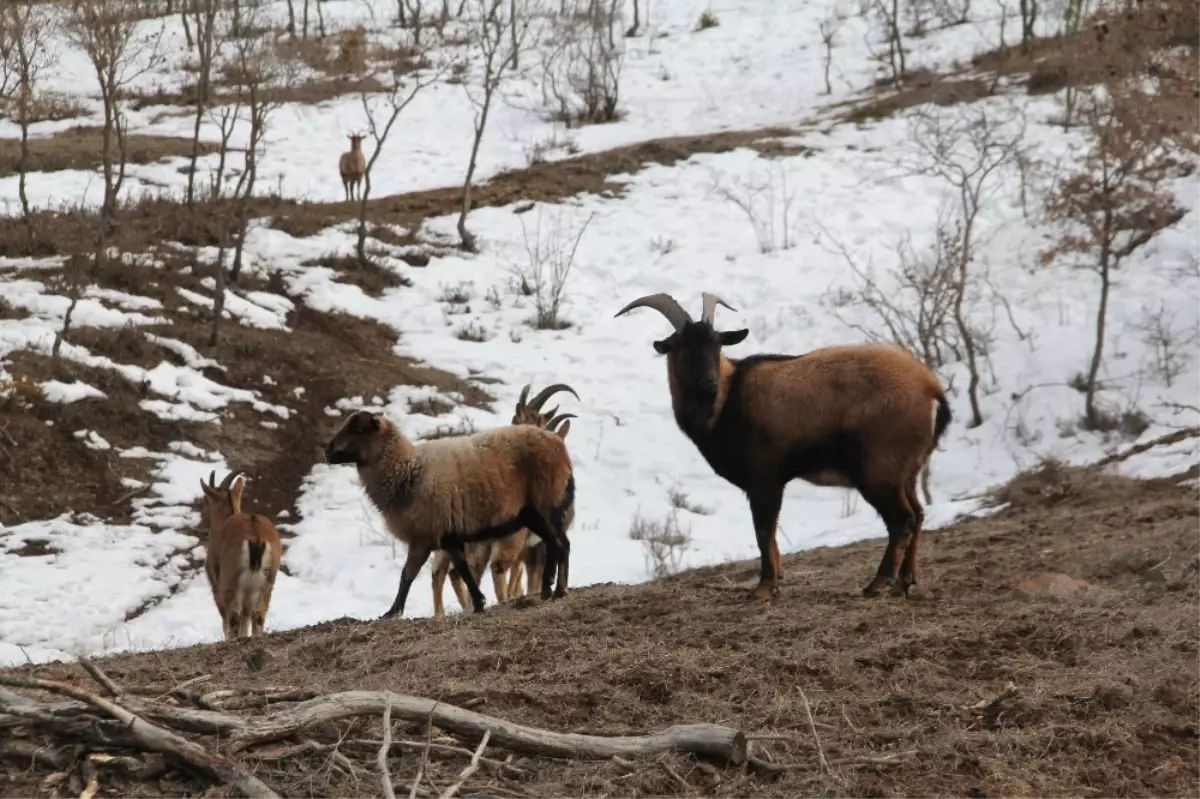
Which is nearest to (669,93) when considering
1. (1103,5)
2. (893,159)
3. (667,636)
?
(893,159)

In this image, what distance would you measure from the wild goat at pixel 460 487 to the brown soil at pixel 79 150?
59.9ft

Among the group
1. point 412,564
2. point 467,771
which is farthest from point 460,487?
point 467,771

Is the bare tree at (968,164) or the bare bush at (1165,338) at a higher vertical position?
the bare tree at (968,164)

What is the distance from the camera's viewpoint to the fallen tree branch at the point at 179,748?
3740mm

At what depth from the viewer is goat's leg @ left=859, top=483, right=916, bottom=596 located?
7.37 m

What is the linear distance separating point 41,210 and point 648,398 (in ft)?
35.8

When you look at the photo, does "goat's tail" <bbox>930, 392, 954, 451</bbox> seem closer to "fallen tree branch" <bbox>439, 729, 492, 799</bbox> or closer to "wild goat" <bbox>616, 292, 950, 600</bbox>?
"wild goat" <bbox>616, 292, 950, 600</bbox>

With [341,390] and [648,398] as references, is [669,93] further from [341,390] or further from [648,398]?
[341,390]

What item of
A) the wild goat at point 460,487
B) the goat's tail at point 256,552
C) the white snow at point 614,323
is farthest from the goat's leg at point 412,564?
the white snow at point 614,323

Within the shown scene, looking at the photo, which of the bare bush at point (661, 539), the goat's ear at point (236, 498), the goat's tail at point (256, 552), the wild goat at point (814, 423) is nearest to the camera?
the wild goat at point (814, 423)

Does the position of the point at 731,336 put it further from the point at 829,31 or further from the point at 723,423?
the point at 829,31

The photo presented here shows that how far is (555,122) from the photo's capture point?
103ft

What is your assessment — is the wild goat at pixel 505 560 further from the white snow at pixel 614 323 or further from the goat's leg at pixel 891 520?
the goat's leg at pixel 891 520

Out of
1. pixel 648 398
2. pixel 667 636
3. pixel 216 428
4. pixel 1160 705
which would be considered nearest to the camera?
pixel 1160 705
